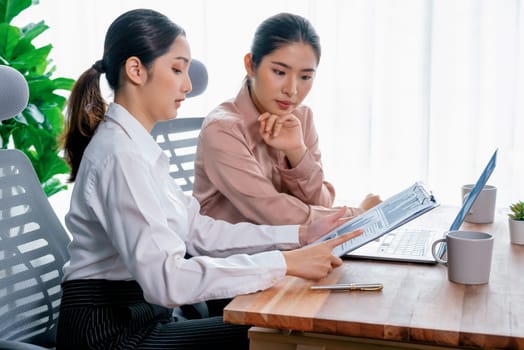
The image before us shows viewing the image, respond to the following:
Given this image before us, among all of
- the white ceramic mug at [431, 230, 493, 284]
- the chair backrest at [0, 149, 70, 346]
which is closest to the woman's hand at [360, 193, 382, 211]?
the white ceramic mug at [431, 230, 493, 284]

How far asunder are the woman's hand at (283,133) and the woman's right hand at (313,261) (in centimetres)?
54

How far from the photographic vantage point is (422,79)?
3.21 meters

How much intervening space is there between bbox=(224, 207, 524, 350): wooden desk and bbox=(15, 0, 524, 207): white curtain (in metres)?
1.86

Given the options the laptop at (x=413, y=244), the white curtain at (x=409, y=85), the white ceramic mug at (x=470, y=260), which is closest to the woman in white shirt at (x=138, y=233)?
the laptop at (x=413, y=244)

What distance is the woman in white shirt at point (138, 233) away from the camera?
1.35 m

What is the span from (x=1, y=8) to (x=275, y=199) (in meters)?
2.00

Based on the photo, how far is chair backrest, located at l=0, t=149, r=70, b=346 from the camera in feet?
4.88

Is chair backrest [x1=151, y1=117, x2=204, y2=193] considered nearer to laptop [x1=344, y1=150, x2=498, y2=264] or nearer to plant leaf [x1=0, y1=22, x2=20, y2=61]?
laptop [x1=344, y1=150, x2=498, y2=264]

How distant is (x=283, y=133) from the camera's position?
1938mm

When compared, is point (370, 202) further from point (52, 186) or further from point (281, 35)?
point (52, 186)

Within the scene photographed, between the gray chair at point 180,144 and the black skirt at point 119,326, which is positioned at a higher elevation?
the gray chair at point 180,144

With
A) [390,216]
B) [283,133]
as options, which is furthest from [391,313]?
[283,133]

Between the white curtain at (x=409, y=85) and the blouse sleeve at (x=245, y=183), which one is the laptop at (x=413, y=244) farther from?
the white curtain at (x=409, y=85)

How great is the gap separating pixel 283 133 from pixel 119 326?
71cm
